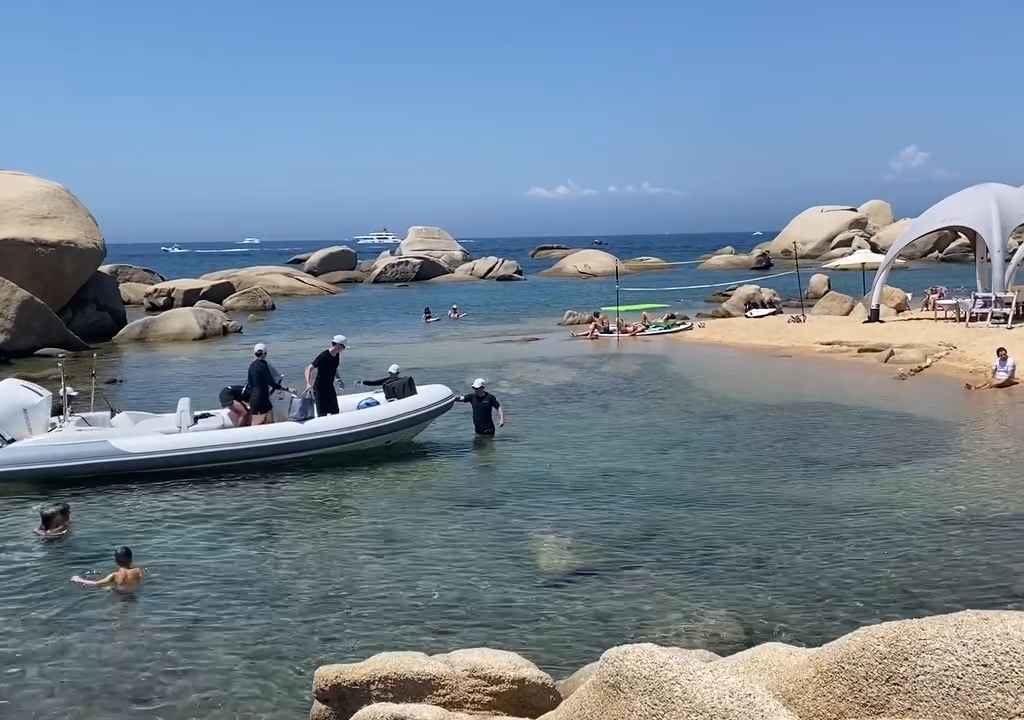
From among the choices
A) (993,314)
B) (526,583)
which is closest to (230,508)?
(526,583)

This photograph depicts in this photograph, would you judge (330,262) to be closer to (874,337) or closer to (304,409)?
(874,337)

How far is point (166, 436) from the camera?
13.9 m

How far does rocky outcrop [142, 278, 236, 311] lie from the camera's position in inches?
1794

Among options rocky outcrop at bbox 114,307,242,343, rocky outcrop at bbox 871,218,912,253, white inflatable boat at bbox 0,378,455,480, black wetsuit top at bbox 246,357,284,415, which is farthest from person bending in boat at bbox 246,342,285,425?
rocky outcrop at bbox 871,218,912,253

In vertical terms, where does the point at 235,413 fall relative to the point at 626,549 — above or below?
above

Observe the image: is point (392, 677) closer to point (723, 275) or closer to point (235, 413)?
point (235, 413)

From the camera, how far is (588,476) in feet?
45.0

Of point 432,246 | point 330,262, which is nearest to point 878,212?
point 432,246

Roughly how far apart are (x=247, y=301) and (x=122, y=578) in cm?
3776

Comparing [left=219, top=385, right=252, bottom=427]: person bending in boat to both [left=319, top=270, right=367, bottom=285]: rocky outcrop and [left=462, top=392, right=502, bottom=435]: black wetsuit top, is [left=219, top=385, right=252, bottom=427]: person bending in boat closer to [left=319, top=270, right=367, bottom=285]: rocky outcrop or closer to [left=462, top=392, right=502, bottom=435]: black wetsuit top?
[left=462, top=392, right=502, bottom=435]: black wetsuit top

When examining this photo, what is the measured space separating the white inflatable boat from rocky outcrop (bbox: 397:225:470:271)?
6477 cm

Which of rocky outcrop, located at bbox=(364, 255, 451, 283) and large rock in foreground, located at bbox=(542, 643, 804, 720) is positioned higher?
rocky outcrop, located at bbox=(364, 255, 451, 283)

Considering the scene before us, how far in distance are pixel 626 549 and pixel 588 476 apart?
125 inches

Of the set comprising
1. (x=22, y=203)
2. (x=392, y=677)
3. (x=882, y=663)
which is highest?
(x=22, y=203)
